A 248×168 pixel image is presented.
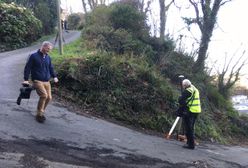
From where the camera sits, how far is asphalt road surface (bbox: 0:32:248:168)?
907 cm

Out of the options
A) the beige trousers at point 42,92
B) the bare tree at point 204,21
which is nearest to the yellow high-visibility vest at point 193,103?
the beige trousers at point 42,92

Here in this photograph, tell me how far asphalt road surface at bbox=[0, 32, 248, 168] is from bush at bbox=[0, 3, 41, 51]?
1126 cm

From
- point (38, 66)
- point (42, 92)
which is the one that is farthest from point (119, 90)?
point (38, 66)

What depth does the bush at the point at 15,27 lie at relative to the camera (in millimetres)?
Answer: 25719

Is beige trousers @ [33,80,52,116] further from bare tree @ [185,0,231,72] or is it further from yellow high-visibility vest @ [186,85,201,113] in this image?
bare tree @ [185,0,231,72]

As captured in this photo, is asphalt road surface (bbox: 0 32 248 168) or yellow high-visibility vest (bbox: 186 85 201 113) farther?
yellow high-visibility vest (bbox: 186 85 201 113)

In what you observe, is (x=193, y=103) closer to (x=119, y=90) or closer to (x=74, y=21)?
(x=119, y=90)

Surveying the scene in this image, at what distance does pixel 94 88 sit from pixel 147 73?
2426mm

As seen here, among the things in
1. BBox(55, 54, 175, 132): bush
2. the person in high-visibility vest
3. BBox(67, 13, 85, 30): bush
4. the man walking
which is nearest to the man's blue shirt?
the man walking

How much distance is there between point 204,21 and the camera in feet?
79.7

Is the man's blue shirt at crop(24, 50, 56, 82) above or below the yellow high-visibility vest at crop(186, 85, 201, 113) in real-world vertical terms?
above

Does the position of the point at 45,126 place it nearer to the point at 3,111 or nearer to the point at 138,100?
the point at 3,111

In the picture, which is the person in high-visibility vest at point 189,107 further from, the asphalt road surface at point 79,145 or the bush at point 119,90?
the bush at point 119,90

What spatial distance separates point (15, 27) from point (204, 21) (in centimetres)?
1098
